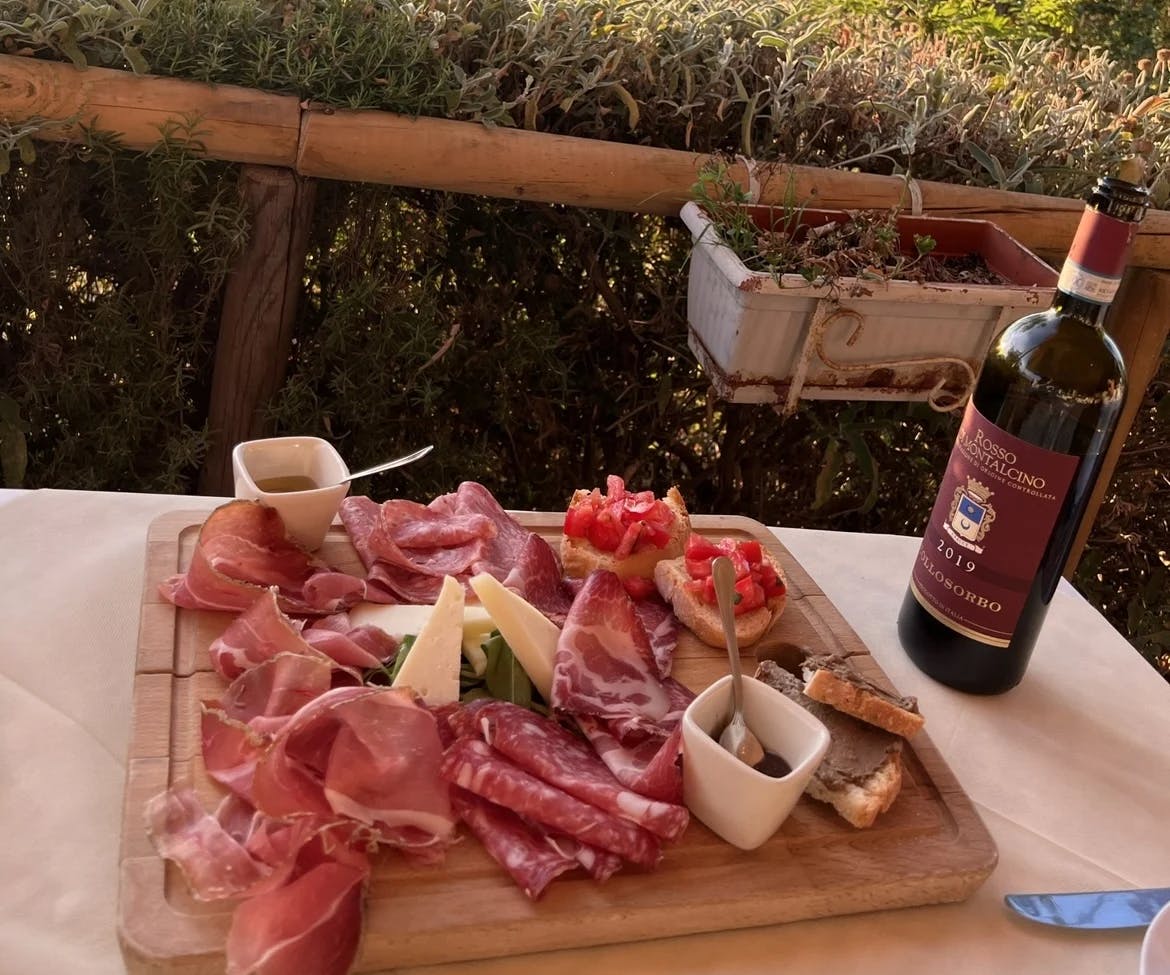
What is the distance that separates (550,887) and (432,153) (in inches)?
50.2

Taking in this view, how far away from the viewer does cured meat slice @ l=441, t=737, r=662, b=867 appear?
94cm

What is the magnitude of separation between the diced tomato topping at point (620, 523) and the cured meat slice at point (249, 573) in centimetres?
30

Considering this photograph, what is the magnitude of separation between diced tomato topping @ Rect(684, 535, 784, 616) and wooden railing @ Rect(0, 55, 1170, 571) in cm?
78

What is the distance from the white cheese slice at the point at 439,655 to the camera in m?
1.04

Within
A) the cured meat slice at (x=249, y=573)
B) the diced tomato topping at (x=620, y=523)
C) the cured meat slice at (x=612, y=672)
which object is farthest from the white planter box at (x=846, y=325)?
the cured meat slice at (x=249, y=573)

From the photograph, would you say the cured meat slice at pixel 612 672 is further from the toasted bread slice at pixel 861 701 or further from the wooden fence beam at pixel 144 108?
the wooden fence beam at pixel 144 108

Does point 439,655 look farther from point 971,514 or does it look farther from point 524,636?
point 971,514

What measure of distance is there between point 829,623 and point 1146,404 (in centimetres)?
170

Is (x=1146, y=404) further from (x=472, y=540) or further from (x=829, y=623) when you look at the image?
(x=472, y=540)

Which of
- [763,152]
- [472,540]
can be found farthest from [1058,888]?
[763,152]

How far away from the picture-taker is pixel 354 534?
1.36 metres

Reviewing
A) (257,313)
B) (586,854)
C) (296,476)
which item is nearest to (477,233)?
(257,313)

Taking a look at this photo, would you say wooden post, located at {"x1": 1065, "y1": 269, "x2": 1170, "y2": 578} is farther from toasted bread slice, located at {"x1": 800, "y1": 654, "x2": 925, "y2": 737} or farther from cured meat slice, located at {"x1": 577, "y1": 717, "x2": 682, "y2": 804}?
cured meat slice, located at {"x1": 577, "y1": 717, "x2": 682, "y2": 804}

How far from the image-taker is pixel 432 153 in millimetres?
1798
